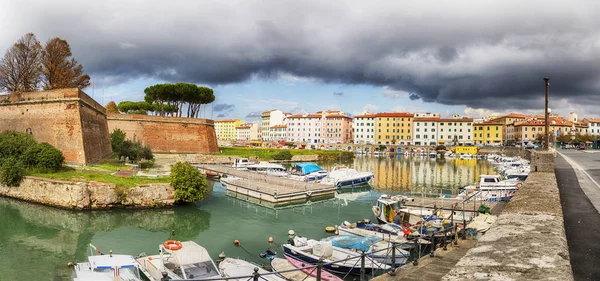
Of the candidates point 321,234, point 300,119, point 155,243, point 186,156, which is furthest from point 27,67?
point 300,119

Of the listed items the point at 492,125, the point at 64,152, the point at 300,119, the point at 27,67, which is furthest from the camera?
the point at 300,119

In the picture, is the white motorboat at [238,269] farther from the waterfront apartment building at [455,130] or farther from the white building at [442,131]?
the waterfront apartment building at [455,130]

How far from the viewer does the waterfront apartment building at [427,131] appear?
119875 millimetres

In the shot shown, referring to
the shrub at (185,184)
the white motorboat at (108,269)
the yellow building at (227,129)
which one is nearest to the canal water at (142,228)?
the shrub at (185,184)

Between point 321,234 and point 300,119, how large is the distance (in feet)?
378

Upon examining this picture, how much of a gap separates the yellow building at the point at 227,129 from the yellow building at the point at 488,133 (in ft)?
331

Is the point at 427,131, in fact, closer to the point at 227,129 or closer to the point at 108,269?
the point at 227,129

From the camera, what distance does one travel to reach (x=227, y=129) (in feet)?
596

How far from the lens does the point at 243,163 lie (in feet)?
178

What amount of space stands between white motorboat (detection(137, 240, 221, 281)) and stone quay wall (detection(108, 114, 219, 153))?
46.6 metres

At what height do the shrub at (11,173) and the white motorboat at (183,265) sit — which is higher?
the shrub at (11,173)

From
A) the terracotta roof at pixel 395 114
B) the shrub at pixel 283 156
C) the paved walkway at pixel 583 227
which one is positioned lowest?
the shrub at pixel 283 156

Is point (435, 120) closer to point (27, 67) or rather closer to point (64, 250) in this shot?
point (27, 67)

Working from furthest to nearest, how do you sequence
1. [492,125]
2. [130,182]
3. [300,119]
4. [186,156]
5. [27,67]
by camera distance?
1. [300,119]
2. [492,125]
3. [186,156]
4. [27,67]
5. [130,182]
